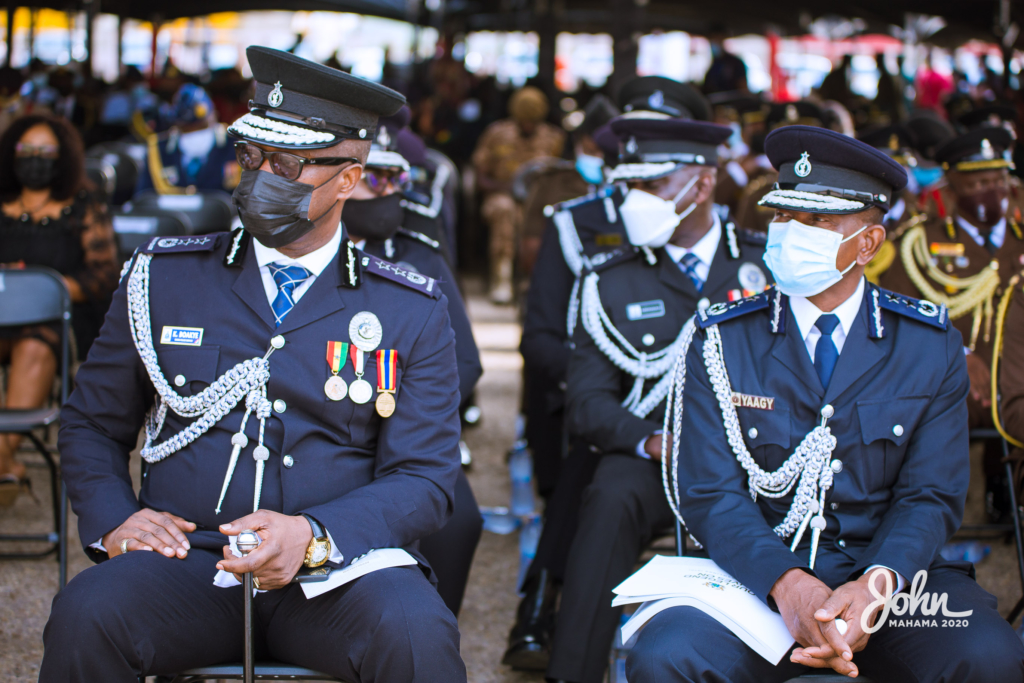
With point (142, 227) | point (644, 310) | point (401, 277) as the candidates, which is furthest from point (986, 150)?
point (142, 227)

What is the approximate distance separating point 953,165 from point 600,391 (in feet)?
6.82

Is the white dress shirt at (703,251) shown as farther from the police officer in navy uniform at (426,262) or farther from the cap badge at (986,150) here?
the cap badge at (986,150)

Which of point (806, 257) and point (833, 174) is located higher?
point (833, 174)

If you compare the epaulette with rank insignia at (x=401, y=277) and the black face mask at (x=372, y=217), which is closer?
the epaulette with rank insignia at (x=401, y=277)

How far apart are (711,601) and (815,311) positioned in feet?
2.72

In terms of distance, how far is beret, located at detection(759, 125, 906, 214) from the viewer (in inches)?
101

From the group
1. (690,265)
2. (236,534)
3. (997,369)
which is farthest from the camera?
(690,265)

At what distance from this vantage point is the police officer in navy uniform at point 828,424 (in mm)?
2344

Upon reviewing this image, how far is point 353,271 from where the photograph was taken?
99.1 inches

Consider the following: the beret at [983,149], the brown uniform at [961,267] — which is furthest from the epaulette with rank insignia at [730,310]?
the beret at [983,149]

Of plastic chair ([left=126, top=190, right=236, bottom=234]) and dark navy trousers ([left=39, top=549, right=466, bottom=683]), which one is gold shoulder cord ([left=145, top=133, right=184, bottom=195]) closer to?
plastic chair ([left=126, top=190, right=236, bottom=234])

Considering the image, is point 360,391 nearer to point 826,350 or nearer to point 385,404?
point 385,404

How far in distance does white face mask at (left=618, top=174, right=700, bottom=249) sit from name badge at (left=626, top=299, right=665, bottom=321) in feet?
0.69

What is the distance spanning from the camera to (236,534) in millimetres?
2037
